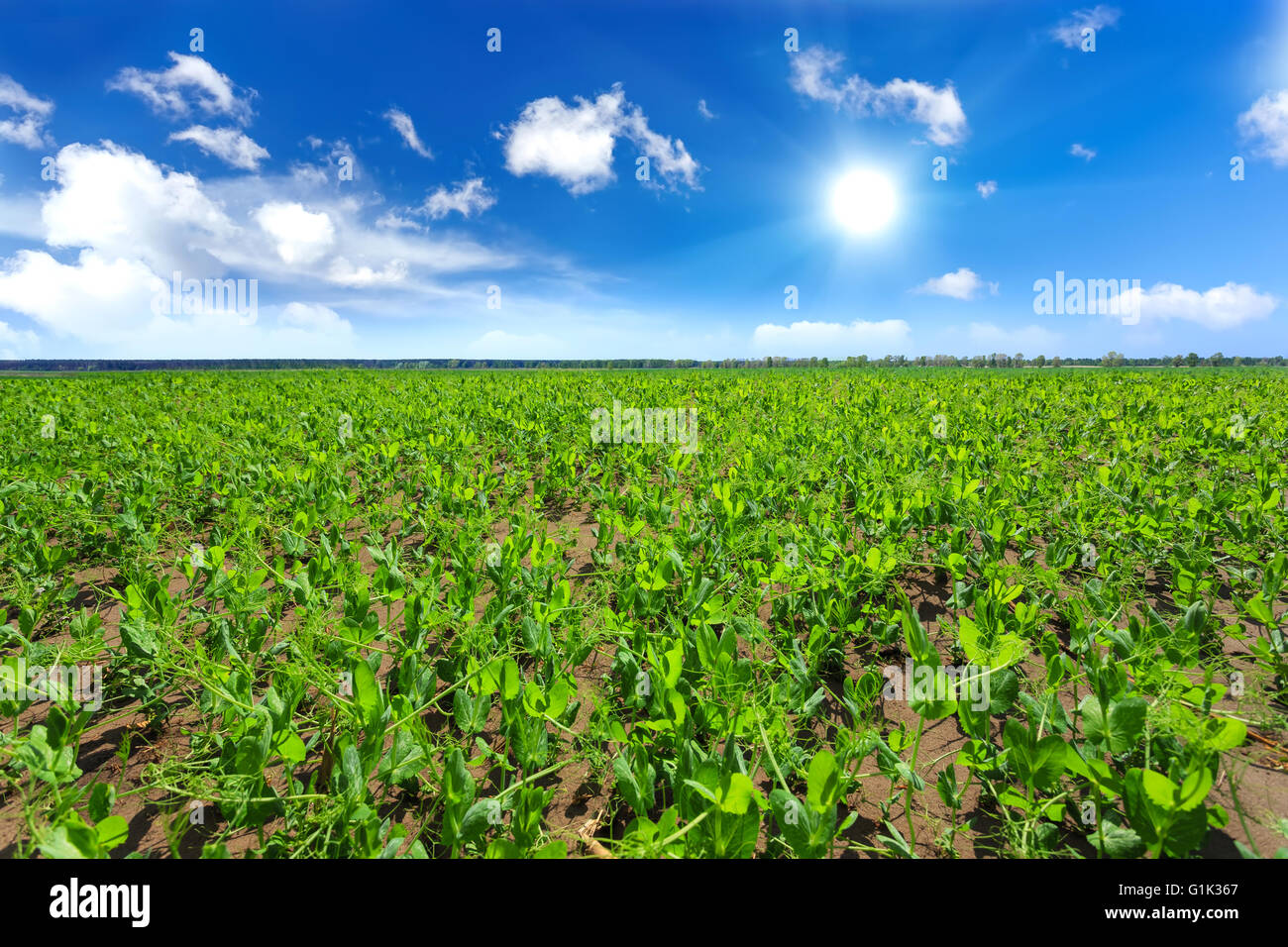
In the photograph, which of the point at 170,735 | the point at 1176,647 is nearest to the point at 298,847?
the point at 170,735

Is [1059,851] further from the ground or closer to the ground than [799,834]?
closer to the ground

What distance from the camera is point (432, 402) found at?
1229 centimetres

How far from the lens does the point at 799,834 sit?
145 centimetres

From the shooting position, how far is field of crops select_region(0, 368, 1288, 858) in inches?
63.1

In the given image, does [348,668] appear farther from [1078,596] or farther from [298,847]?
[1078,596]

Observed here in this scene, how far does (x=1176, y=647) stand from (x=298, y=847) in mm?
3528

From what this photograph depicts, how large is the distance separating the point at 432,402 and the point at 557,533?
9.54 metres

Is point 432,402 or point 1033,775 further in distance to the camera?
point 432,402

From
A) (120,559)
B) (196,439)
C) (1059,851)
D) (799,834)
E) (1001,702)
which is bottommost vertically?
(1059,851)

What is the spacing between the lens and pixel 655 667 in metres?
2.06

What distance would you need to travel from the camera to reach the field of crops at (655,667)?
1.60 meters
